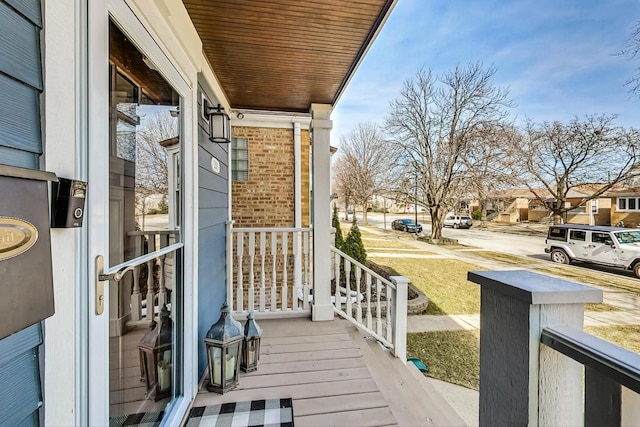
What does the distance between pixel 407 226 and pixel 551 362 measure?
60.4 feet

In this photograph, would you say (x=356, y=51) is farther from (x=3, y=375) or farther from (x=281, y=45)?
(x=3, y=375)

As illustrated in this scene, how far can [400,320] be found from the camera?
2592 mm

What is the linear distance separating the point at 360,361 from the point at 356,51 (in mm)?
2470

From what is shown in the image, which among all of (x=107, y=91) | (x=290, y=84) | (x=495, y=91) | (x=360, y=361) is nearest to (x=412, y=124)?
(x=495, y=91)

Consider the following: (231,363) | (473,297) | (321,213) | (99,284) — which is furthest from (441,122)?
(99,284)

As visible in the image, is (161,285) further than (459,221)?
No

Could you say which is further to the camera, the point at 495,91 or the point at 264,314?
the point at 495,91

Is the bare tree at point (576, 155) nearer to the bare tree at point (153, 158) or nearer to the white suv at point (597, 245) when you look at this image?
the white suv at point (597, 245)

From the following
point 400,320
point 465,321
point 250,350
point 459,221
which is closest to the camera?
point 250,350

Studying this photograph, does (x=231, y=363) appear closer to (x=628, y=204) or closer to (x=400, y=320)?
(x=400, y=320)

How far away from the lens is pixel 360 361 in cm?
232

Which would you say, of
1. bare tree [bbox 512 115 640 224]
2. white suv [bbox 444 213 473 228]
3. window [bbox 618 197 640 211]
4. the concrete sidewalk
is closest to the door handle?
the concrete sidewalk

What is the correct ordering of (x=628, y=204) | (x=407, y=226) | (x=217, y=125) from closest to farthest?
(x=217, y=125), (x=628, y=204), (x=407, y=226)

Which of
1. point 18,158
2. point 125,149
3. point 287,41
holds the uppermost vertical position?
point 287,41
